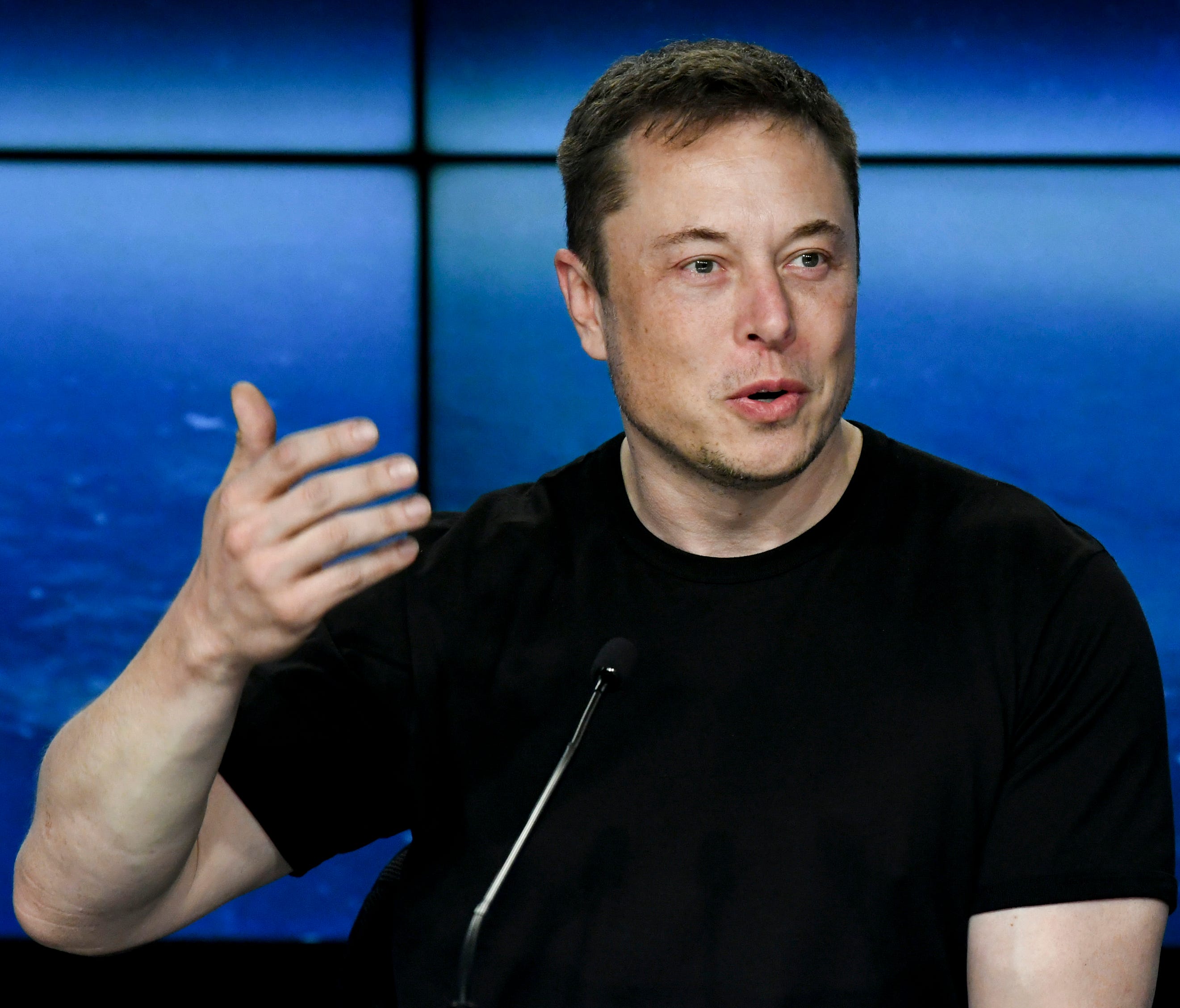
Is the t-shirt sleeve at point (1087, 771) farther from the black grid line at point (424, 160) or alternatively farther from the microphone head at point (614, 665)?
the black grid line at point (424, 160)

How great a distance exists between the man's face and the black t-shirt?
0.13 metres

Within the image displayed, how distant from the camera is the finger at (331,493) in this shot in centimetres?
99

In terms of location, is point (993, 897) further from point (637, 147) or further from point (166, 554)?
point (166, 554)

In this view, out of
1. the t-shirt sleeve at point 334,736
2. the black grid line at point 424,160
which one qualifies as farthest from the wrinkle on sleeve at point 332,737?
the black grid line at point 424,160

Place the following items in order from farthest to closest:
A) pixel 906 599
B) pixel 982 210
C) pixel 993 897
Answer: pixel 982 210, pixel 906 599, pixel 993 897

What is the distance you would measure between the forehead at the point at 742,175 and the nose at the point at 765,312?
0.07m

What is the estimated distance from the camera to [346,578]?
1000 millimetres

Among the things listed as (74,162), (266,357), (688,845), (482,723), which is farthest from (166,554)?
(688,845)

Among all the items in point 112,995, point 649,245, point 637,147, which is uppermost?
point 637,147

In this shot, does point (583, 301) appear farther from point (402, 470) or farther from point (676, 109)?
point (402, 470)

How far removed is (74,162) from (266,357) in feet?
1.84

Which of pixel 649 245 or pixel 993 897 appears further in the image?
pixel 649 245

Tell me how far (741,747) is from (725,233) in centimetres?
51

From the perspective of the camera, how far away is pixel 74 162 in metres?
2.77
